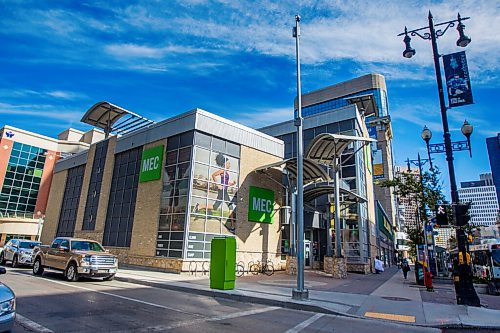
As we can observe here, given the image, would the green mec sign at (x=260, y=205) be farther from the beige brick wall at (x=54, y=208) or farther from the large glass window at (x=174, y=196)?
the beige brick wall at (x=54, y=208)

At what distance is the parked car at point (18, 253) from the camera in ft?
61.3

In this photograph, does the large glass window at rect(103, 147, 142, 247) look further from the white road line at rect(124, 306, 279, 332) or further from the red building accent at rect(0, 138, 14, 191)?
the red building accent at rect(0, 138, 14, 191)

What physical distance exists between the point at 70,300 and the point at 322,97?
270ft

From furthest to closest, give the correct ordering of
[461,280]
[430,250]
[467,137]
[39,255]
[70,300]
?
[430,250] → [39,255] → [467,137] → [461,280] → [70,300]

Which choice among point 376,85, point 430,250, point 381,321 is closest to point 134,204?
point 381,321

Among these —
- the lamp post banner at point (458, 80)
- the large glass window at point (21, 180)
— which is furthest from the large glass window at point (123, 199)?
the large glass window at point (21, 180)

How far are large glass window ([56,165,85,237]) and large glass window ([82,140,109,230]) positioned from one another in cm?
271

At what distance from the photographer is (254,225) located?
23.5 m

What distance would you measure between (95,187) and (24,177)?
3002 centimetres

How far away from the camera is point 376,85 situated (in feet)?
294

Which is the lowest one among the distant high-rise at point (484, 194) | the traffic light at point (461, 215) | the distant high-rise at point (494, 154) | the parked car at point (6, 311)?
the parked car at point (6, 311)

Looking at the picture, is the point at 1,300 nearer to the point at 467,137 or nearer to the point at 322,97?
the point at 467,137

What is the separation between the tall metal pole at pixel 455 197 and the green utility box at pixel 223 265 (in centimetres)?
792

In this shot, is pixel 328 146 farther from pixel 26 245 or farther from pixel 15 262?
pixel 15 262
